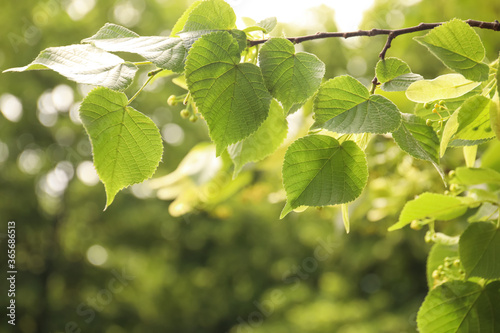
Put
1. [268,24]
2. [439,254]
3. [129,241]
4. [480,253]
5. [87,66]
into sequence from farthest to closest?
[129,241], [439,254], [480,253], [268,24], [87,66]

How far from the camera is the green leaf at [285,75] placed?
512mm

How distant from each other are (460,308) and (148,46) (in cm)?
65

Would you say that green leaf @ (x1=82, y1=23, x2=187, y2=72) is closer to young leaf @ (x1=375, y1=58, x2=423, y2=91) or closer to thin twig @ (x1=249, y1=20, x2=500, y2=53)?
thin twig @ (x1=249, y1=20, x2=500, y2=53)

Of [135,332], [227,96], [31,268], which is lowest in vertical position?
[135,332]

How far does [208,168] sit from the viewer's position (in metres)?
1.65

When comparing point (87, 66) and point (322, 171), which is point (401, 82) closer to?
point (322, 171)

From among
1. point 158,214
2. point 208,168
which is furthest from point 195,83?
point 158,214

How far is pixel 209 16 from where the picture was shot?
522 millimetres

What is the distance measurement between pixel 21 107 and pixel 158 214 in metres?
3.40

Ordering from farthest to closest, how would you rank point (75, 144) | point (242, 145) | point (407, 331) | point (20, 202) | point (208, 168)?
1. point (75, 144)
2. point (20, 202)
3. point (407, 331)
4. point (208, 168)
5. point (242, 145)

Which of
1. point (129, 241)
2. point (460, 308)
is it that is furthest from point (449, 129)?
point (129, 241)

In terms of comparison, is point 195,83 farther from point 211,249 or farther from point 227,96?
point 211,249

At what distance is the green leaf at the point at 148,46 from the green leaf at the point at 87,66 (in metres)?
0.01

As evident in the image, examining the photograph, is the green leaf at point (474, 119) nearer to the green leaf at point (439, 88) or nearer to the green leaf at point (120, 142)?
the green leaf at point (439, 88)
